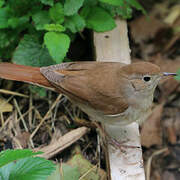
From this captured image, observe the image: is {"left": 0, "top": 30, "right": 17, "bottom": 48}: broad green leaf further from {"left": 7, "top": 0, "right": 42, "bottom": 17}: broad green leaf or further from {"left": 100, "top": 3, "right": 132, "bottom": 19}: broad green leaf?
{"left": 100, "top": 3, "right": 132, "bottom": 19}: broad green leaf

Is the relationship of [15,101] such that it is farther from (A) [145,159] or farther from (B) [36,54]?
(A) [145,159]

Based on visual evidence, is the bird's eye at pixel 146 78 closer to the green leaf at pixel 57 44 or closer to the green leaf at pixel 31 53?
the green leaf at pixel 57 44

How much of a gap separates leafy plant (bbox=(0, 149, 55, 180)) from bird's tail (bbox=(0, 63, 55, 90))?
1.01 m

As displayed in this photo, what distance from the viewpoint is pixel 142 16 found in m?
4.69

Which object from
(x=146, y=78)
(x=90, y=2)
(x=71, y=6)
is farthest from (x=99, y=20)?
(x=146, y=78)

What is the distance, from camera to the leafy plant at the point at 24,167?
2.17 metres

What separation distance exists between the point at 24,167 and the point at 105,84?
1.07 metres

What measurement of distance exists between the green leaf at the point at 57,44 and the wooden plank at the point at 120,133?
511mm

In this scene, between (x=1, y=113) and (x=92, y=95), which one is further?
(x=1, y=113)

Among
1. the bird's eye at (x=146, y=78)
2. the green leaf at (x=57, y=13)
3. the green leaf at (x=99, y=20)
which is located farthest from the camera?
the green leaf at (x=99, y=20)

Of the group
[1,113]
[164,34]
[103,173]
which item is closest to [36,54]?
[1,113]

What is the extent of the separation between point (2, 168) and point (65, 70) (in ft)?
3.81

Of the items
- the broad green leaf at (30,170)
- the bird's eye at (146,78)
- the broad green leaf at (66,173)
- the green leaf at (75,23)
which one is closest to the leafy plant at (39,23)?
the green leaf at (75,23)

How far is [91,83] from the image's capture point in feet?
9.99
